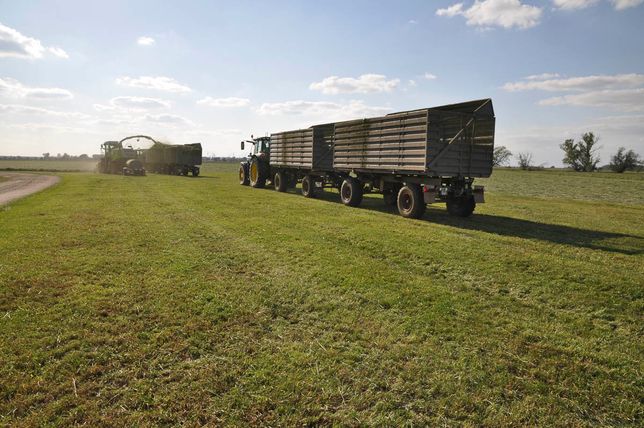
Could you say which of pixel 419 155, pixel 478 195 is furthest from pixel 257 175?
pixel 478 195

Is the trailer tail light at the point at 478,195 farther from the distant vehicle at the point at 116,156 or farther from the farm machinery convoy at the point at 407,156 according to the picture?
the distant vehicle at the point at 116,156

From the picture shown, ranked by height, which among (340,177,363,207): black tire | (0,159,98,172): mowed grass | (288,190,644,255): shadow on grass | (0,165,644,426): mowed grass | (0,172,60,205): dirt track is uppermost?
(0,159,98,172): mowed grass

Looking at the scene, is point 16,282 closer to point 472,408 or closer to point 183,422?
point 183,422

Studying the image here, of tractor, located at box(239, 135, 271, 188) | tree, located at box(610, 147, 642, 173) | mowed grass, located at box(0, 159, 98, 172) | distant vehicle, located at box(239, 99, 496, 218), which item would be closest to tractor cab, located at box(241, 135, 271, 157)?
tractor, located at box(239, 135, 271, 188)

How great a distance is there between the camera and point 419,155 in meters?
11.5

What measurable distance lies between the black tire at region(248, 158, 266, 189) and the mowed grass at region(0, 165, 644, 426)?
579 inches

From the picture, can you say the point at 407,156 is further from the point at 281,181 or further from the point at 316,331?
the point at 281,181

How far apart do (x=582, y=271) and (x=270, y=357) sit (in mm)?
5550

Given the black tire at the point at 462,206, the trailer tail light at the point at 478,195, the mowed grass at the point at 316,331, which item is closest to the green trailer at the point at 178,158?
the black tire at the point at 462,206

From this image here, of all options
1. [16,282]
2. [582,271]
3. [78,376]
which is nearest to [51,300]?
[16,282]

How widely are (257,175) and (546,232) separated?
16648mm

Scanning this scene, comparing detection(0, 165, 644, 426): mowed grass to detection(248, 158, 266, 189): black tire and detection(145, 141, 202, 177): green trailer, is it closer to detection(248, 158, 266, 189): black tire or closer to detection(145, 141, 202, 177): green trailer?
detection(248, 158, 266, 189): black tire

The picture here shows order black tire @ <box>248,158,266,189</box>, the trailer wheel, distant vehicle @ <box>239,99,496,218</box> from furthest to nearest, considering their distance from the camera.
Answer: black tire @ <box>248,158,266,189</box> → the trailer wheel → distant vehicle @ <box>239,99,496,218</box>

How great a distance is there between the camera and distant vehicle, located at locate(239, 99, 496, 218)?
37.7 feet
